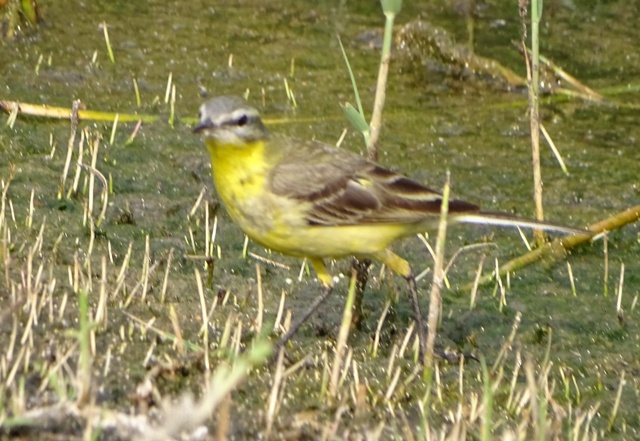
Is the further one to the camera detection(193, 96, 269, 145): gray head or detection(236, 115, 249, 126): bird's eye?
detection(236, 115, 249, 126): bird's eye

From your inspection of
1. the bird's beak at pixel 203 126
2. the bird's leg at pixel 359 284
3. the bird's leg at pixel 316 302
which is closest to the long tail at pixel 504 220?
the bird's leg at pixel 359 284

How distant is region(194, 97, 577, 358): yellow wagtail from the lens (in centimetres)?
621

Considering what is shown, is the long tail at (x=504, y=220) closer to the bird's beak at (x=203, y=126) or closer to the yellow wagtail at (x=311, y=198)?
the yellow wagtail at (x=311, y=198)

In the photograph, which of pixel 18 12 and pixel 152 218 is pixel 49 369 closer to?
pixel 152 218

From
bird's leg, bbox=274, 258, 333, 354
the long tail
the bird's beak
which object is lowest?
bird's leg, bbox=274, 258, 333, 354

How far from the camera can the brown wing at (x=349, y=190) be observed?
636 cm

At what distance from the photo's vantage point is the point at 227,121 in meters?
6.21

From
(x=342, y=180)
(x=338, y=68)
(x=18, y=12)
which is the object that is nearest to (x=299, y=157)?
(x=342, y=180)

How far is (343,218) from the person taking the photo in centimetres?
638

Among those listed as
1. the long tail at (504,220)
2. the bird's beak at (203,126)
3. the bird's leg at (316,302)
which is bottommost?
the bird's leg at (316,302)

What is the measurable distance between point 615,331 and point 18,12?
660 cm

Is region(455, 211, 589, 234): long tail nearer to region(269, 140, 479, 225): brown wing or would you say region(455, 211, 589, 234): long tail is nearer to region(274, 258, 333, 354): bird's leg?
region(269, 140, 479, 225): brown wing

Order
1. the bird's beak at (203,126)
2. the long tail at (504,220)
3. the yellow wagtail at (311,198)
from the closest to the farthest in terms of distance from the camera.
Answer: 1. the bird's beak at (203,126)
2. the yellow wagtail at (311,198)
3. the long tail at (504,220)

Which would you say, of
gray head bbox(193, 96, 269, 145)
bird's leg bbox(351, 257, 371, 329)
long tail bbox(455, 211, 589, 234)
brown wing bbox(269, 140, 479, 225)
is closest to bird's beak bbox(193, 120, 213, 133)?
gray head bbox(193, 96, 269, 145)
